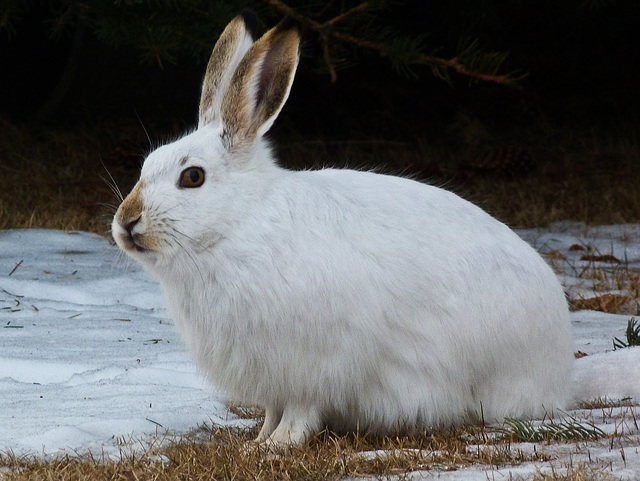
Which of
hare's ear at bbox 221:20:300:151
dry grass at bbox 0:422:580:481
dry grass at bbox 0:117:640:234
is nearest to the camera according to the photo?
dry grass at bbox 0:422:580:481

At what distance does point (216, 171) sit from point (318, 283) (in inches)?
18.0

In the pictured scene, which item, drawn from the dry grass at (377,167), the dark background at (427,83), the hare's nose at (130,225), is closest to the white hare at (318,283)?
the hare's nose at (130,225)

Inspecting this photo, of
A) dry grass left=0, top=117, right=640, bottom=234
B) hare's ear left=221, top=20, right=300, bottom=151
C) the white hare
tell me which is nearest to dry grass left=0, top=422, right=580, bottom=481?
the white hare

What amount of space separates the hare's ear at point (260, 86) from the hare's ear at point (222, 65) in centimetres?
12

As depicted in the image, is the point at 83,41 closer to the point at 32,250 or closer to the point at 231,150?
the point at 32,250

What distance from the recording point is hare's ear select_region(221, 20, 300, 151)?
2822mm

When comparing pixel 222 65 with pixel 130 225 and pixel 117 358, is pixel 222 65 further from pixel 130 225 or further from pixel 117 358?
pixel 117 358

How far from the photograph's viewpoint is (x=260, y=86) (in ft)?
9.48

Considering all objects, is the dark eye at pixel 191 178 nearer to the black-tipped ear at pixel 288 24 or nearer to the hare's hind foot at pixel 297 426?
the black-tipped ear at pixel 288 24

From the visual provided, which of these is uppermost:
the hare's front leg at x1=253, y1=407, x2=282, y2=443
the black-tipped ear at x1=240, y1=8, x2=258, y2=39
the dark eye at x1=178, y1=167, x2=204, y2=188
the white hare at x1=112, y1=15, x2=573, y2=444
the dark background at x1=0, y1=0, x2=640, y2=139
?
the dark background at x1=0, y1=0, x2=640, y2=139

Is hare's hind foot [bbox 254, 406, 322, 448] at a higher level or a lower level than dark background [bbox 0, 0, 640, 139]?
lower

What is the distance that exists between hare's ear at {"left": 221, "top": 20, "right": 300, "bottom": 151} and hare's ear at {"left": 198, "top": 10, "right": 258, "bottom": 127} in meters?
0.12

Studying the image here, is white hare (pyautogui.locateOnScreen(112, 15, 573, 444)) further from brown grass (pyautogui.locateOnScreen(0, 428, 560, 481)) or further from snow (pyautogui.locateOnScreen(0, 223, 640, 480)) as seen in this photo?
snow (pyautogui.locateOnScreen(0, 223, 640, 480))

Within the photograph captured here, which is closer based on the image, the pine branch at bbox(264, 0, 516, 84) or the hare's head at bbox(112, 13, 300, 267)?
the hare's head at bbox(112, 13, 300, 267)
